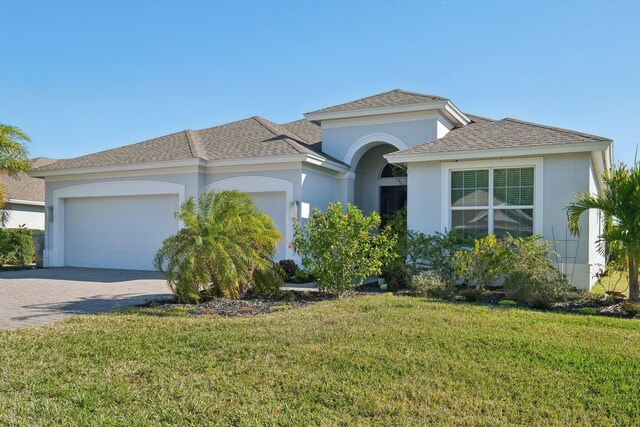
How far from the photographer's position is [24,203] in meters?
26.1

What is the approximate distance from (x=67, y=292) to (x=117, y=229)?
6269 millimetres

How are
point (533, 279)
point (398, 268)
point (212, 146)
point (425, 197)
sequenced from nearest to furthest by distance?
point (533, 279), point (398, 268), point (425, 197), point (212, 146)

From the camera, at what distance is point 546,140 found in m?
12.4

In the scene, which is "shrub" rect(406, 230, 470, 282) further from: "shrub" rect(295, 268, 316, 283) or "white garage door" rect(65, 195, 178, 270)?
"white garage door" rect(65, 195, 178, 270)

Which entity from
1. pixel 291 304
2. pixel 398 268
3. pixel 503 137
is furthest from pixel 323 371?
pixel 503 137

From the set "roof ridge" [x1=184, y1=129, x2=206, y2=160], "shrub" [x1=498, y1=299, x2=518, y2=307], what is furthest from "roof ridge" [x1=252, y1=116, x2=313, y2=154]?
"shrub" [x1=498, y1=299, x2=518, y2=307]

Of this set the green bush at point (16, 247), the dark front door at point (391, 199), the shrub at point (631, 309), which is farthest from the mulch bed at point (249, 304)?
the green bush at point (16, 247)

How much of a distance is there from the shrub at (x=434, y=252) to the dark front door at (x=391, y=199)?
5392 mm

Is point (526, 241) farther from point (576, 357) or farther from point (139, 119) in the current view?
point (139, 119)

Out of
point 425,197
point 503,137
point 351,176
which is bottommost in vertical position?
point 425,197

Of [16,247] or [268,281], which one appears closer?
[268,281]

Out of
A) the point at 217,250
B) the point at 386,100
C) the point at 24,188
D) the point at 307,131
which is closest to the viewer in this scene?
the point at 217,250

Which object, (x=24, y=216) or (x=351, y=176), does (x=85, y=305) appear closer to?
(x=351, y=176)

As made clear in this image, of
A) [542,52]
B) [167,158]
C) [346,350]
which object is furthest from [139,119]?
[346,350]
